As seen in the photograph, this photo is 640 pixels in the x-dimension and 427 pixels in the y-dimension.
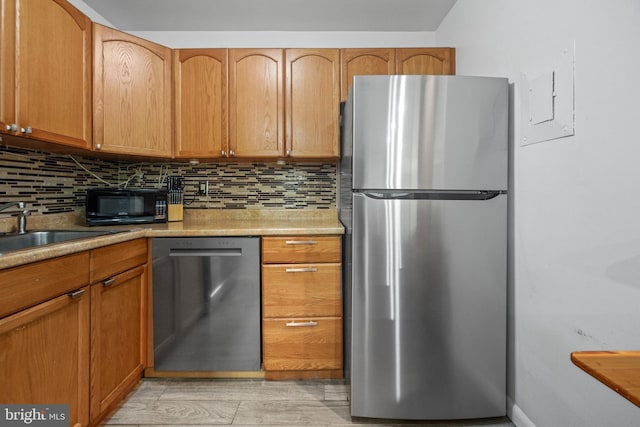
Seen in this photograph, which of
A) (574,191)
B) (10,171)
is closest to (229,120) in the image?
(10,171)

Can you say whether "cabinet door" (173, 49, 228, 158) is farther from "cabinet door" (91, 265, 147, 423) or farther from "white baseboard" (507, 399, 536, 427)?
"white baseboard" (507, 399, 536, 427)

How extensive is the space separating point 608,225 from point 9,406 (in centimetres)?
203

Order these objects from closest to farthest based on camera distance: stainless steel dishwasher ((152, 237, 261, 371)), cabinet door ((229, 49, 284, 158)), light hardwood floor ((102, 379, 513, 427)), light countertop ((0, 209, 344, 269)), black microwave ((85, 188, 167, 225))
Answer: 1. light countertop ((0, 209, 344, 269))
2. light hardwood floor ((102, 379, 513, 427))
3. stainless steel dishwasher ((152, 237, 261, 371))
4. black microwave ((85, 188, 167, 225))
5. cabinet door ((229, 49, 284, 158))

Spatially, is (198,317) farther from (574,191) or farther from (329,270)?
(574,191)

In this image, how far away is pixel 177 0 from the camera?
2121 millimetres

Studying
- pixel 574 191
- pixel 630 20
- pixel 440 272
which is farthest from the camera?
pixel 440 272

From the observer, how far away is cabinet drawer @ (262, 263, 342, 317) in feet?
6.33

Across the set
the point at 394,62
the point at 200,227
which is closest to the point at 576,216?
the point at 394,62

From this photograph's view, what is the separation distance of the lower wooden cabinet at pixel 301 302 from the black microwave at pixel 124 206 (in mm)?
924

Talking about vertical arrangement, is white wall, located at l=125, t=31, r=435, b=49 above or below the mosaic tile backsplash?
above

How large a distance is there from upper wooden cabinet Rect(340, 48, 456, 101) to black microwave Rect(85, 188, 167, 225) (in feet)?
4.82

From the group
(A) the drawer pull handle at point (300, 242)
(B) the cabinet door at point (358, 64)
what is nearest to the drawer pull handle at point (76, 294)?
(A) the drawer pull handle at point (300, 242)

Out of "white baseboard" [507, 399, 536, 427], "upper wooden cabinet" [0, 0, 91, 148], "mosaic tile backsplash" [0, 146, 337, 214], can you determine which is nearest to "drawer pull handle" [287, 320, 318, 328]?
"mosaic tile backsplash" [0, 146, 337, 214]

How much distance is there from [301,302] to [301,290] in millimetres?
70
